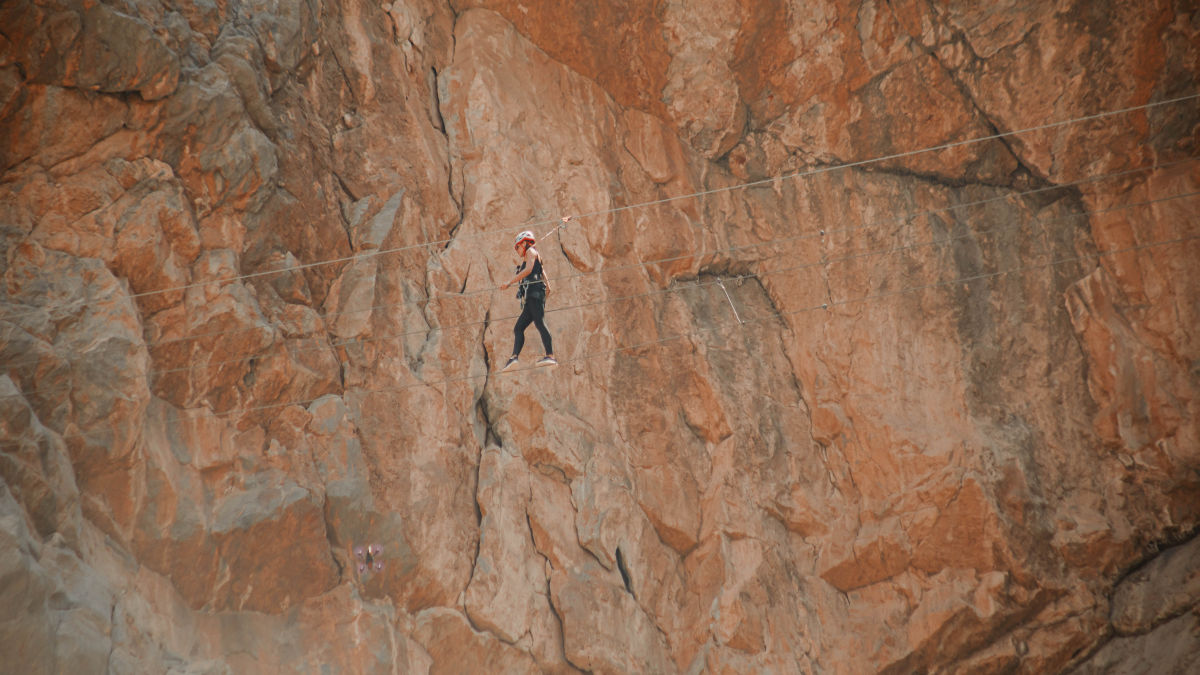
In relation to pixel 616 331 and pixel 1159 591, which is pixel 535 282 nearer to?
pixel 616 331

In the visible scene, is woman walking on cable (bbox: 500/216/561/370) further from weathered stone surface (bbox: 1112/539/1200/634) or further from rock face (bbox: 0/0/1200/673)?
weathered stone surface (bbox: 1112/539/1200/634)

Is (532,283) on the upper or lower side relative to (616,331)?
upper

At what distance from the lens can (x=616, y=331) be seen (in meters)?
13.3

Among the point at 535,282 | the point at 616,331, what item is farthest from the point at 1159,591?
the point at 535,282

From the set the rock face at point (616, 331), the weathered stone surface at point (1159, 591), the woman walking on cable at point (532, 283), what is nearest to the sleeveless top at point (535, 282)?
the woman walking on cable at point (532, 283)

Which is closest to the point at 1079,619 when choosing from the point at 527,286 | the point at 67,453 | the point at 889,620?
the point at 889,620

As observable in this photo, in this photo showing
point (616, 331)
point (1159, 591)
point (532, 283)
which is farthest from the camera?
point (616, 331)

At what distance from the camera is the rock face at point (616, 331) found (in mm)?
9484

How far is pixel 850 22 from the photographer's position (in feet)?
44.8

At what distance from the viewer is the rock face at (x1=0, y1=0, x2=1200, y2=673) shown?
9.48 meters

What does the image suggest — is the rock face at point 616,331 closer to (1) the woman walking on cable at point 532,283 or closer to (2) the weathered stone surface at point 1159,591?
(2) the weathered stone surface at point 1159,591

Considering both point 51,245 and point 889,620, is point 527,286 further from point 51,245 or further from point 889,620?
point 889,620

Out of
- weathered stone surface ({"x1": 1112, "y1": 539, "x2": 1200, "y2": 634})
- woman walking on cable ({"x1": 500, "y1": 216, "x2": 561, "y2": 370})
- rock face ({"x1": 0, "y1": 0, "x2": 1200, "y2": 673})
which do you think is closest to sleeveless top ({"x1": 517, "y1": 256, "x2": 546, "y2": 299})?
woman walking on cable ({"x1": 500, "y1": 216, "x2": 561, "y2": 370})

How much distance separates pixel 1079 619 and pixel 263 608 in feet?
37.7
